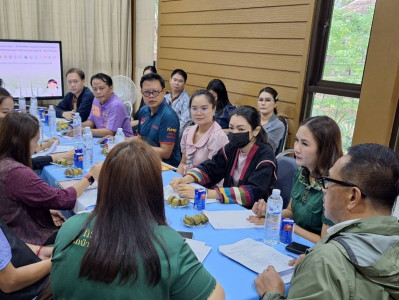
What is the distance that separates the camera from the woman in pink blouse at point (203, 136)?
9.02 ft

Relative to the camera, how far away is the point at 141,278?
885 millimetres

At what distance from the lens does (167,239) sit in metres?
0.94

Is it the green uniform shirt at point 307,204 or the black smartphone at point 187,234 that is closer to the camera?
the black smartphone at point 187,234

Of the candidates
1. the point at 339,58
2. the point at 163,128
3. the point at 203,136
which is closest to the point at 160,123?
the point at 163,128

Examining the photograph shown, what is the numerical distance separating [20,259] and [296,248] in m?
1.17

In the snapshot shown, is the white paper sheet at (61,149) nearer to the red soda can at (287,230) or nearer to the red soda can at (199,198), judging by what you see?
the red soda can at (199,198)

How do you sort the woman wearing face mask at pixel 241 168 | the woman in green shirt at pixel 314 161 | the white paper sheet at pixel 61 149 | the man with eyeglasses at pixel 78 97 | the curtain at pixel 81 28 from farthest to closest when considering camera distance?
the curtain at pixel 81 28 < the man with eyeglasses at pixel 78 97 < the white paper sheet at pixel 61 149 < the woman wearing face mask at pixel 241 168 < the woman in green shirt at pixel 314 161

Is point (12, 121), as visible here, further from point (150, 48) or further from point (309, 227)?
point (150, 48)

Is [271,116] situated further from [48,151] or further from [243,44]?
[48,151]

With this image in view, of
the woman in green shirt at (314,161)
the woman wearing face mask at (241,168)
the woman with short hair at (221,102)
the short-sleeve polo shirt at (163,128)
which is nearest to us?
the woman in green shirt at (314,161)

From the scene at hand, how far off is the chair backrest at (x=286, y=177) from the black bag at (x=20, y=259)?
153cm

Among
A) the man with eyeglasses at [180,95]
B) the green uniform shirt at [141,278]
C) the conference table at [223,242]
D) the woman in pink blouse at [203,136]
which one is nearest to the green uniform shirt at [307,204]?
the conference table at [223,242]

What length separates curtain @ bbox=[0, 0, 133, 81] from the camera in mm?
4914

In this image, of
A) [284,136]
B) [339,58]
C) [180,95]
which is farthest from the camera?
[180,95]
